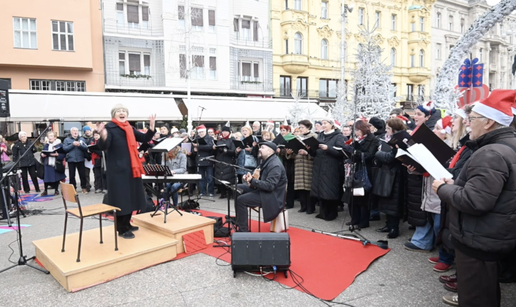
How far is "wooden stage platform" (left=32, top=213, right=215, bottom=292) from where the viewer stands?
4285 mm

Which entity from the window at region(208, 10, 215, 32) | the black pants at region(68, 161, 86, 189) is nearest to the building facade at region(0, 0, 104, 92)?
the window at region(208, 10, 215, 32)

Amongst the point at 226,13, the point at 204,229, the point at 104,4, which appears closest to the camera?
the point at 204,229

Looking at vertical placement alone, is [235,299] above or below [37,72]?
below

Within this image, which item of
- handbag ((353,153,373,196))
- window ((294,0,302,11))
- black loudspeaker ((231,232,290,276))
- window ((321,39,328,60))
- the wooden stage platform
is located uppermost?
window ((294,0,302,11))

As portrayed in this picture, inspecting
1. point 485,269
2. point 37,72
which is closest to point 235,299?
point 485,269

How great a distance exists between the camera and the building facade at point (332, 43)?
29828 millimetres

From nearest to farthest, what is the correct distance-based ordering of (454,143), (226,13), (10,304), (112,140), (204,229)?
1. (10,304)
2. (454,143)
3. (112,140)
4. (204,229)
5. (226,13)

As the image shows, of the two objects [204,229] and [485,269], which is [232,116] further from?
[485,269]

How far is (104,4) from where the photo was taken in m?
23.0

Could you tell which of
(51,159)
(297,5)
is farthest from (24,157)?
(297,5)

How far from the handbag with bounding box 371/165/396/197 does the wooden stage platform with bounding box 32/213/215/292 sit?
2877 mm

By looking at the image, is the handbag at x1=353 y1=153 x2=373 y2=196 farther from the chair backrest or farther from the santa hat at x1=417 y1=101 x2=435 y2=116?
the chair backrest

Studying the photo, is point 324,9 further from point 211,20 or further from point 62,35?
point 62,35

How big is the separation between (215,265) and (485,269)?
3.29m
